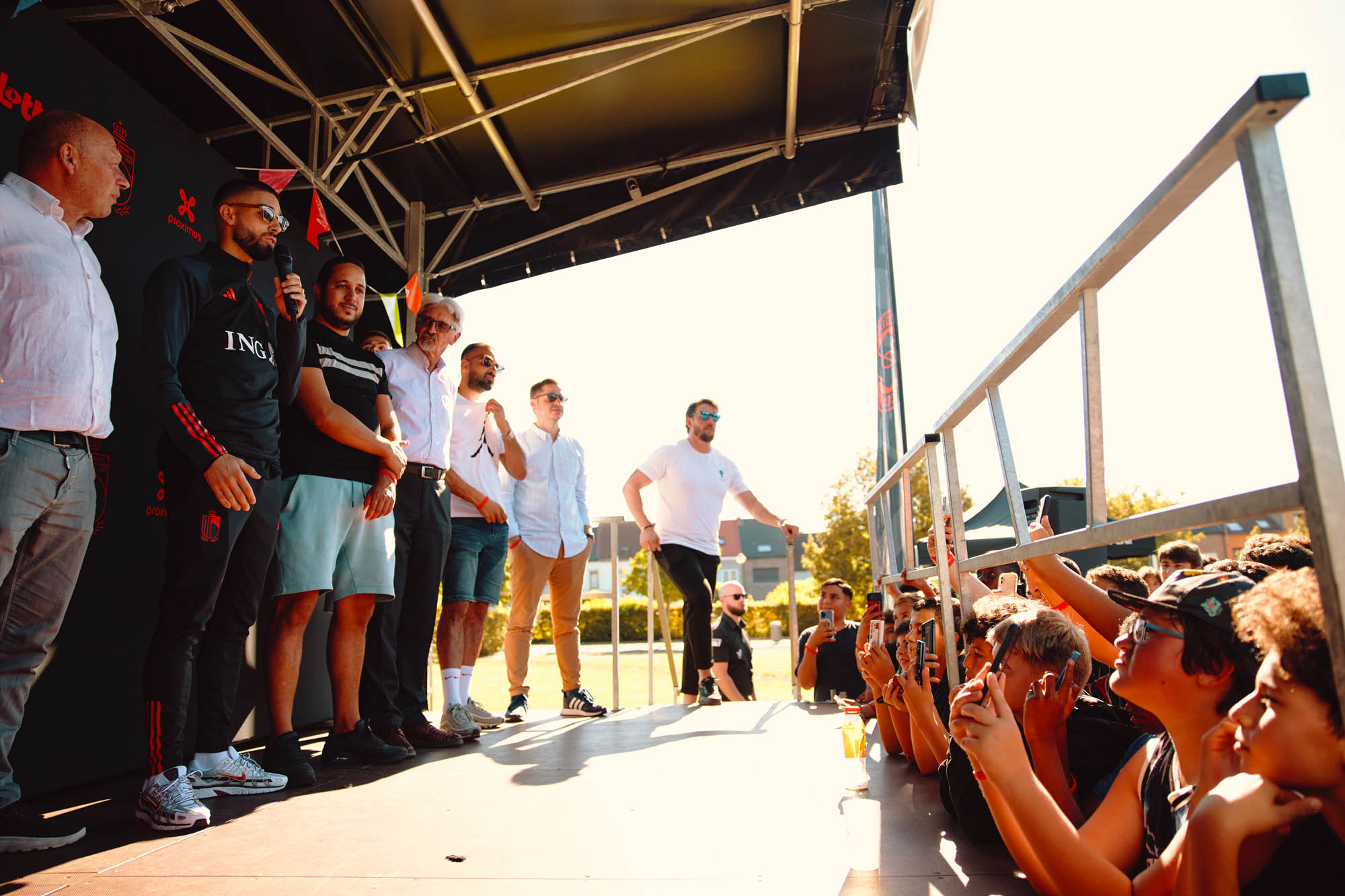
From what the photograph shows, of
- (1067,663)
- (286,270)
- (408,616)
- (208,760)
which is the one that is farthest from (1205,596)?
(408,616)

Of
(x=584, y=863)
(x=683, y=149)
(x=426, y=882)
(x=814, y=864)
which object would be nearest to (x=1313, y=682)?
(x=814, y=864)

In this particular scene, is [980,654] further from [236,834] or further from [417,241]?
[417,241]

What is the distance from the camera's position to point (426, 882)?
152 cm

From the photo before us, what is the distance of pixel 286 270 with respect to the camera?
2.58 m

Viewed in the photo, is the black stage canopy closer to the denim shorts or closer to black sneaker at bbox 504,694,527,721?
the denim shorts

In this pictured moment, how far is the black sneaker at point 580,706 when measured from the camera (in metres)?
4.30

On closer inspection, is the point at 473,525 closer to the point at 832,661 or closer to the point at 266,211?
the point at 266,211

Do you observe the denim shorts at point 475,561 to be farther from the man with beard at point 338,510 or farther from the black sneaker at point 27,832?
the black sneaker at point 27,832

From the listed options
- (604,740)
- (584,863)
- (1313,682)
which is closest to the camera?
(1313,682)

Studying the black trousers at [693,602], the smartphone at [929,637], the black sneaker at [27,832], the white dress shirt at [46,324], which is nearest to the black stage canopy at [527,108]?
the white dress shirt at [46,324]

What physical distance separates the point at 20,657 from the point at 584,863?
140cm

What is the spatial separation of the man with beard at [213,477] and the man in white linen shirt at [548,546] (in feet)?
6.39

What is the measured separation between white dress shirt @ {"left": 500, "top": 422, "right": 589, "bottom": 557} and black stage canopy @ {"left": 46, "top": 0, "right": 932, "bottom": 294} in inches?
57.5

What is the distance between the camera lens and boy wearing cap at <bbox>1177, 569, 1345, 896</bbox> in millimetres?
787
